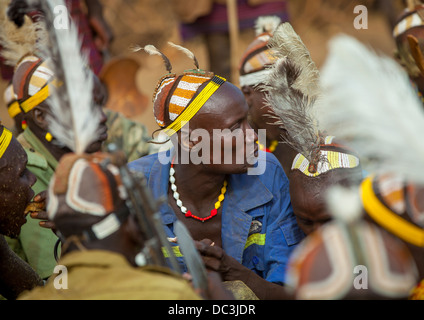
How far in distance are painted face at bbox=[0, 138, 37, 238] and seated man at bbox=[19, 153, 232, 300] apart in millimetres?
961

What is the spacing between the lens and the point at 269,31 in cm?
429

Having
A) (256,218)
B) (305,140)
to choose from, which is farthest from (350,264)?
(256,218)

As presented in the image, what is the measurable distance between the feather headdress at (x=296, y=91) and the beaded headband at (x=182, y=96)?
14.2 inches

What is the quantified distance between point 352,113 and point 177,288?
2.60 ft

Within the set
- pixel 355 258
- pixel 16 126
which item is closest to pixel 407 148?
pixel 355 258

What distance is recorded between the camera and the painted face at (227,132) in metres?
2.96

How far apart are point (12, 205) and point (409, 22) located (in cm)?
321

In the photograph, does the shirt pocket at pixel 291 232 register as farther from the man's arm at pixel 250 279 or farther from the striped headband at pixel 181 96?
the striped headband at pixel 181 96

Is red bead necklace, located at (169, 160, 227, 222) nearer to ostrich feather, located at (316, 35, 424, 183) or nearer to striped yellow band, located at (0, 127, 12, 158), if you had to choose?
striped yellow band, located at (0, 127, 12, 158)

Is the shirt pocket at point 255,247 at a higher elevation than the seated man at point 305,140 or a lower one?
lower

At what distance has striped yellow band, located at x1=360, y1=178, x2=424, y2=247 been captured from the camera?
164cm

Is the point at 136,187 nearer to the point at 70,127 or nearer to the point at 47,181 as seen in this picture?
the point at 70,127

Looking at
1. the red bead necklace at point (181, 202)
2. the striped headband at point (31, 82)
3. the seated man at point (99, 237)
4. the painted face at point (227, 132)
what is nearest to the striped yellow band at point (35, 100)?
the striped headband at point (31, 82)

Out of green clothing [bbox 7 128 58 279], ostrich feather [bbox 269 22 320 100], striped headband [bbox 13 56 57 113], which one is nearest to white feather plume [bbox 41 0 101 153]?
ostrich feather [bbox 269 22 320 100]
